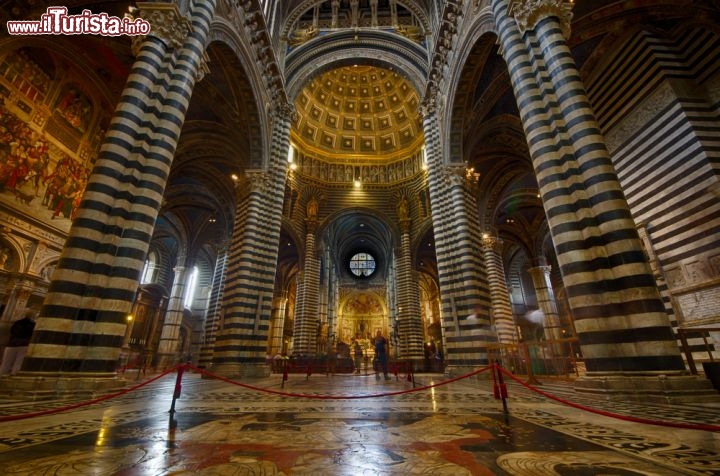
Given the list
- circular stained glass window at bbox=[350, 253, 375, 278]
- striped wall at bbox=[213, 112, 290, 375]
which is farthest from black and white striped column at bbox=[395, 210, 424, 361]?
striped wall at bbox=[213, 112, 290, 375]

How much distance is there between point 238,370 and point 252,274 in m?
3.39

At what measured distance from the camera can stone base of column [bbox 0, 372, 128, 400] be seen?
15.3 ft

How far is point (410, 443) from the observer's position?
97.9 inches

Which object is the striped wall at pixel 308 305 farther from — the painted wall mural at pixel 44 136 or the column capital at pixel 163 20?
the column capital at pixel 163 20

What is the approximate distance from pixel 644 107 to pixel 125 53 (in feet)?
57.7

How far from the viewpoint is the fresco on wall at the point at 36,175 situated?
410 inches

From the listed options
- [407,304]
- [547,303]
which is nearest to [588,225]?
[407,304]

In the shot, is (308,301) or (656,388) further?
(308,301)

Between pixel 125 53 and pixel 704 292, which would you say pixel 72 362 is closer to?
pixel 125 53

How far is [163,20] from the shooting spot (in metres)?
7.30

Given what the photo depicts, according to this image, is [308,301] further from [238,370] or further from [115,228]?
[115,228]

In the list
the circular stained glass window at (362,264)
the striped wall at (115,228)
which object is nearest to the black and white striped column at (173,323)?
the circular stained glass window at (362,264)

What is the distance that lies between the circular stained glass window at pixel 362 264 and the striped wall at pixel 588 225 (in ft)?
99.9

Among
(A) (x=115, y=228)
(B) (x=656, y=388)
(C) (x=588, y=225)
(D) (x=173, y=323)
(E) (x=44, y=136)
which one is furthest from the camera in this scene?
(D) (x=173, y=323)
